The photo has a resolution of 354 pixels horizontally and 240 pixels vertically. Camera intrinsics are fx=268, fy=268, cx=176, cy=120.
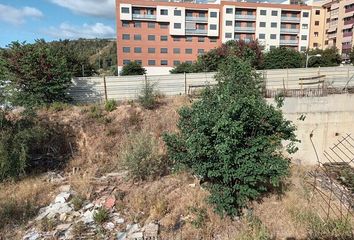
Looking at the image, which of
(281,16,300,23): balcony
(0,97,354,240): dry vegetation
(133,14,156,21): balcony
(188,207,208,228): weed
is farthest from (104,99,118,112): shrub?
(281,16,300,23): balcony

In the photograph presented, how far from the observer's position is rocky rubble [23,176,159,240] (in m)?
5.67

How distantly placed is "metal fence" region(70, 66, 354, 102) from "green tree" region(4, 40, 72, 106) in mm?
1740

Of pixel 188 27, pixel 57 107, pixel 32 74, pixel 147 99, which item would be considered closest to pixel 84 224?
pixel 57 107

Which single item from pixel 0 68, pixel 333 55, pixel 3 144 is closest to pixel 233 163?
pixel 3 144

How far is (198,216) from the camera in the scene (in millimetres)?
6152

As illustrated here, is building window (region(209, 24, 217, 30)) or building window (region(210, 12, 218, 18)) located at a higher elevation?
building window (region(210, 12, 218, 18))

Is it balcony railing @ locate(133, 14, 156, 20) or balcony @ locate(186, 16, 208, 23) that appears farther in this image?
balcony @ locate(186, 16, 208, 23)

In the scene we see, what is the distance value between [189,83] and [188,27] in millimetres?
34464

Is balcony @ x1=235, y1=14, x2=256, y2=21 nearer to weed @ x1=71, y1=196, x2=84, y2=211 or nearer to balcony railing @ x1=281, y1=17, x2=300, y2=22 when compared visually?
balcony railing @ x1=281, y1=17, x2=300, y2=22

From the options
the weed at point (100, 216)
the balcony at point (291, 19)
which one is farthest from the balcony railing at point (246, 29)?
the weed at point (100, 216)

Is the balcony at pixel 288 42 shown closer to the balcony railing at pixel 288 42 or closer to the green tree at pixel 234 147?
the balcony railing at pixel 288 42

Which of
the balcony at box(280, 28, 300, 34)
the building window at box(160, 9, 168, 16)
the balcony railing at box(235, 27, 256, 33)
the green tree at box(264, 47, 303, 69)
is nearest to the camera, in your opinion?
the green tree at box(264, 47, 303, 69)

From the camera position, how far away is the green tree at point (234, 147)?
5934 millimetres

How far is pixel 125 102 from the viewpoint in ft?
44.2
